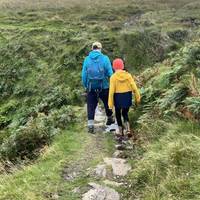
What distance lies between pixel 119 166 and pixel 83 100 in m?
7.23

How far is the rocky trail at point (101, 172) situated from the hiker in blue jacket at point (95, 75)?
149 cm

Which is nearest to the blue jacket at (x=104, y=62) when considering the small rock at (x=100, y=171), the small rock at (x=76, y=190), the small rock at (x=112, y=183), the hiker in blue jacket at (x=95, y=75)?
the hiker in blue jacket at (x=95, y=75)

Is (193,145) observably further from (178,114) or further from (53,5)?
(53,5)

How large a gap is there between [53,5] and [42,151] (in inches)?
1226

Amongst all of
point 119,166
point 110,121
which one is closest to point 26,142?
point 110,121

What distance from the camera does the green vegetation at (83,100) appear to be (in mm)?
9828

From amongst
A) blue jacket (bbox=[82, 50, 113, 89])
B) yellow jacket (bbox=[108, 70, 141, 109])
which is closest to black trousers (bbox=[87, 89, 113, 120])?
blue jacket (bbox=[82, 50, 113, 89])

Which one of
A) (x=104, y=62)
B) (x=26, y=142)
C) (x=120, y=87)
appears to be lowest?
(x=26, y=142)

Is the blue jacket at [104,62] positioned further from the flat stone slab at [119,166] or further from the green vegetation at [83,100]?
the flat stone slab at [119,166]

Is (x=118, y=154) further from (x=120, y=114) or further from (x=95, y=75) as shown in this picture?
(x=95, y=75)

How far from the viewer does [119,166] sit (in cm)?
1128

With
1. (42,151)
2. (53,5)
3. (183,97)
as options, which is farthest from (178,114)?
(53,5)


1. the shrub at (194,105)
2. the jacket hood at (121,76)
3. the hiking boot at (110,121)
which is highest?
the jacket hood at (121,76)

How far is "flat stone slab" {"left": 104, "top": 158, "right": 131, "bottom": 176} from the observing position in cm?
1093
